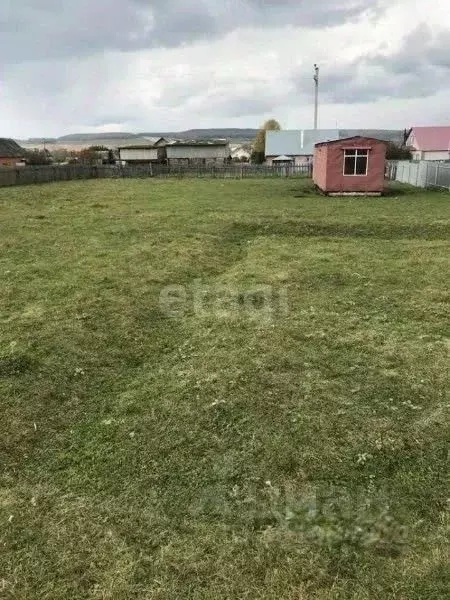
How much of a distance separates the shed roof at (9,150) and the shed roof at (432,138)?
127 ft

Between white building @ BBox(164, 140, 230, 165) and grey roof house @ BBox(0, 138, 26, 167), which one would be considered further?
white building @ BBox(164, 140, 230, 165)

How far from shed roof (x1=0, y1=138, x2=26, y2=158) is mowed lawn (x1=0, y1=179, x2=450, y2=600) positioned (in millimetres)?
39918

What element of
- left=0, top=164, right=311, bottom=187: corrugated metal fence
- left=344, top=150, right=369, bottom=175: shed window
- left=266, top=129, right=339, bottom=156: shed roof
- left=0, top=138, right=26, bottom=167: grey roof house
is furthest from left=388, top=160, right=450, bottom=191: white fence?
left=0, top=138, right=26, bottom=167: grey roof house

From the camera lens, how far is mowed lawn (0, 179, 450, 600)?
3256 mm

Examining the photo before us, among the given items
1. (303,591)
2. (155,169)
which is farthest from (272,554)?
(155,169)

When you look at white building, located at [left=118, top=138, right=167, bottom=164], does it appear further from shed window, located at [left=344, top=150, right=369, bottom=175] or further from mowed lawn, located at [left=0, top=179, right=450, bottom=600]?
mowed lawn, located at [left=0, top=179, right=450, bottom=600]

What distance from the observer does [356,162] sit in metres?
22.1

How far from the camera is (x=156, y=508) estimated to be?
12.4ft

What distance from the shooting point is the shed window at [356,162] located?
861 inches

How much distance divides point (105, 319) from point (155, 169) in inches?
1329

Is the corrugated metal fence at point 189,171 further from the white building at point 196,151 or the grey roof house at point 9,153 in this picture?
the white building at point 196,151

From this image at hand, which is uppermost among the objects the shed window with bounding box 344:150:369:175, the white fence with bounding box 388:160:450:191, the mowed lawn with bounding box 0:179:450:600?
the shed window with bounding box 344:150:369:175

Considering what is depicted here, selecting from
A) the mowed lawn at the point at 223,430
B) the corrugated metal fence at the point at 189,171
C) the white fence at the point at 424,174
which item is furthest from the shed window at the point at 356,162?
the corrugated metal fence at the point at 189,171

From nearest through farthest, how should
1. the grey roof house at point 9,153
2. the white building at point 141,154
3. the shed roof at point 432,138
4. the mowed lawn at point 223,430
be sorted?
the mowed lawn at point 223,430 < the grey roof house at point 9,153 < the shed roof at point 432,138 < the white building at point 141,154
